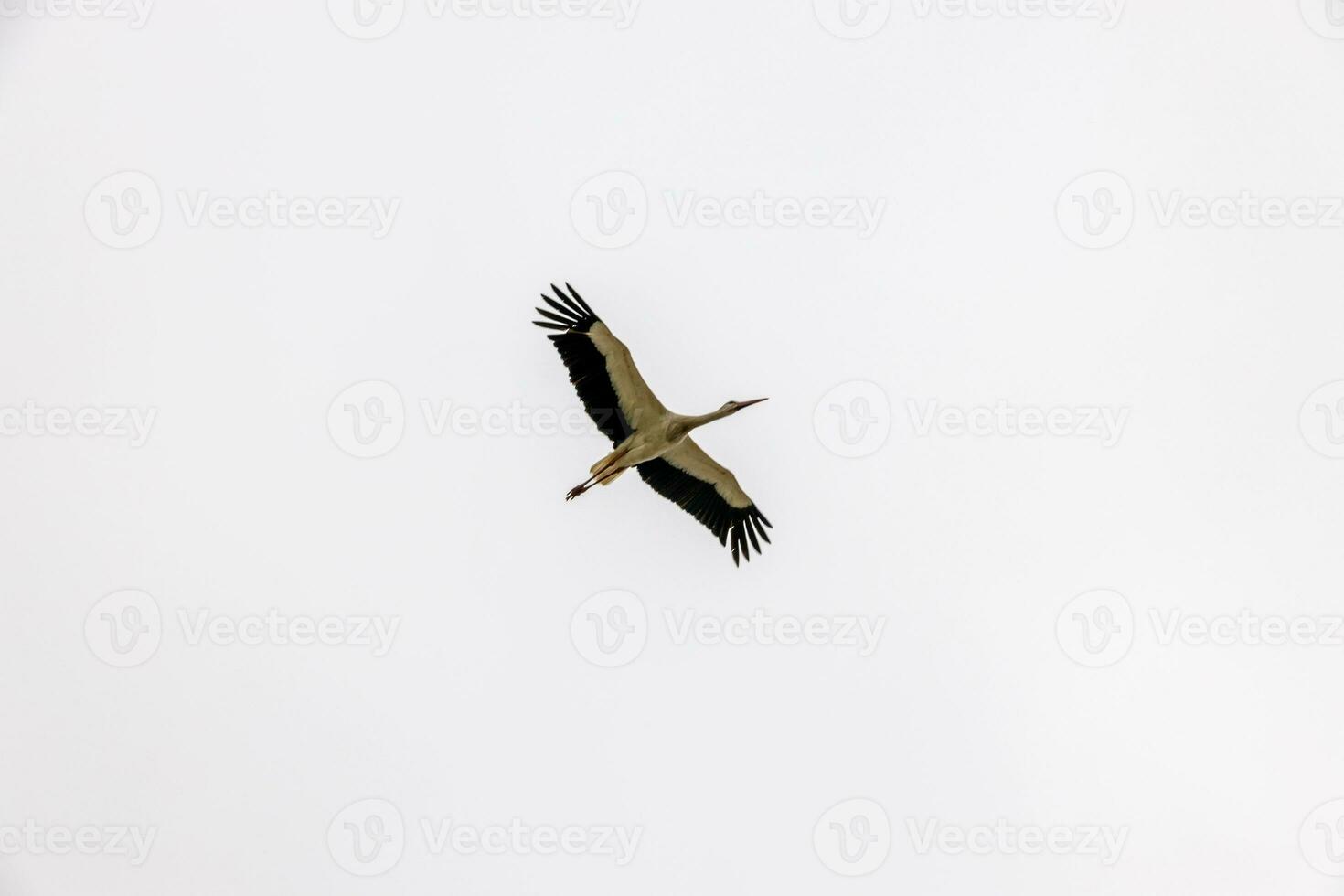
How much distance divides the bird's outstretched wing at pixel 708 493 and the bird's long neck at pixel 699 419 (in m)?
0.66

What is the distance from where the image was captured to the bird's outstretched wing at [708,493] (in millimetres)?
12594

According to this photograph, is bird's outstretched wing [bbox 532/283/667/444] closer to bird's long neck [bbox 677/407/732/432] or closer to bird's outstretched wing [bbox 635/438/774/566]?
bird's long neck [bbox 677/407/732/432]

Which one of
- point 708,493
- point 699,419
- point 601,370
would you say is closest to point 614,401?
point 601,370

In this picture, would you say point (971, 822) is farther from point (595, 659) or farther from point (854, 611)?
point (595, 659)

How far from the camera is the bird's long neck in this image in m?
11.9

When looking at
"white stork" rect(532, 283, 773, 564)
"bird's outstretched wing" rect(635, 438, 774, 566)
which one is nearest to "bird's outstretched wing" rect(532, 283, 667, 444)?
"white stork" rect(532, 283, 773, 564)

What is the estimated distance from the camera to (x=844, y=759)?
1509 cm

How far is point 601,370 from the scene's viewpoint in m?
11.9

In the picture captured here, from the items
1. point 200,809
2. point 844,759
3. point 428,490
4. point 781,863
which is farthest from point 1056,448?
point 200,809

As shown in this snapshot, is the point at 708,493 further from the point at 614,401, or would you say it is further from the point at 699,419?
the point at 614,401

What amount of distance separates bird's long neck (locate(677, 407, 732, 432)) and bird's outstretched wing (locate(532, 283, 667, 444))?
0.29 meters

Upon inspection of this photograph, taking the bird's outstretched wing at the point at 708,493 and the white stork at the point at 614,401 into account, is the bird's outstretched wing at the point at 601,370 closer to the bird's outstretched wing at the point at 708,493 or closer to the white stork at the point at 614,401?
the white stork at the point at 614,401

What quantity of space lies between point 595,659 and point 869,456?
465 cm

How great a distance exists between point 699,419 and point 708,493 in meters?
1.24
